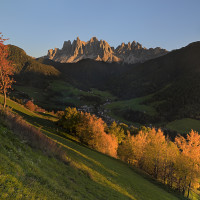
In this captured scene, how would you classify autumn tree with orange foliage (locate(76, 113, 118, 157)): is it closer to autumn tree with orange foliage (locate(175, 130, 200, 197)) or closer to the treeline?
the treeline

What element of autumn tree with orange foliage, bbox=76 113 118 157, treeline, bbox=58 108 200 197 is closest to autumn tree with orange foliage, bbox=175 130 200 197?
treeline, bbox=58 108 200 197

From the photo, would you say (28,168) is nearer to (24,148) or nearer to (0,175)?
(0,175)

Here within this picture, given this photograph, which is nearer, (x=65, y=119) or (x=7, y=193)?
(x=7, y=193)

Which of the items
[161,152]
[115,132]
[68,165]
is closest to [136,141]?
[161,152]

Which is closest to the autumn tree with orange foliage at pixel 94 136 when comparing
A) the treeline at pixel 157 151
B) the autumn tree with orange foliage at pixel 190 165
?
the treeline at pixel 157 151

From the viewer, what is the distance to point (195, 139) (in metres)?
51.0

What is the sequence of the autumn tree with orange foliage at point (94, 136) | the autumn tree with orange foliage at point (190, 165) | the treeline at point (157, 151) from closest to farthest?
1. the autumn tree with orange foliage at point (190, 165)
2. the treeline at point (157, 151)
3. the autumn tree with orange foliage at point (94, 136)

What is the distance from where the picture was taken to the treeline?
50656mm

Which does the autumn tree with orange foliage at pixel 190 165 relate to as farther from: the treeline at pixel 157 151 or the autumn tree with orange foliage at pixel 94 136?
the autumn tree with orange foliage at pixel 94 136

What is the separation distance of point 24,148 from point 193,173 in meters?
53.9

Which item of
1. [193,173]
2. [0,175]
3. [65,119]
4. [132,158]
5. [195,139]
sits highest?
[0,175]

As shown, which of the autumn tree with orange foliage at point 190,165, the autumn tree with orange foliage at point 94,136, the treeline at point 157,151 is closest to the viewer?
the autumn tree with orange foliage at point 190,165

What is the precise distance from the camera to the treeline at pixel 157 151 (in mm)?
50656

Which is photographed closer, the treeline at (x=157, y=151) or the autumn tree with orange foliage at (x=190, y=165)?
the autumn tree with orange foliage at (x=190, y=165)
